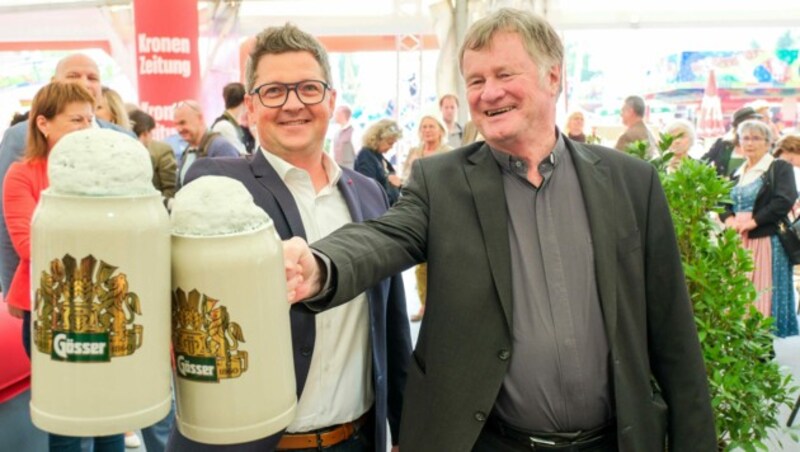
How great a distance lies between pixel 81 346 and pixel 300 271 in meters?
0.40

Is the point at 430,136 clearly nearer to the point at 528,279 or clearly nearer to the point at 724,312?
the point at 724,312

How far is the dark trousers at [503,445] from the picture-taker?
145cm

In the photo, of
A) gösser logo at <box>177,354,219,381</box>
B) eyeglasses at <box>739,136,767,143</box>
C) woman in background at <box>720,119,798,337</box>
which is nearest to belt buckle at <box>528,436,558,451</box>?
gösser logo at <box>177,354,219,381</box>

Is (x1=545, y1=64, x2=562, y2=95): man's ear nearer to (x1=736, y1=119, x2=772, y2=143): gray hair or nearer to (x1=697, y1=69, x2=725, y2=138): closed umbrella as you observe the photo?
(x1=736, y1=119, x2=772, y2=143): gray hair

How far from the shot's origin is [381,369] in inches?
60.8

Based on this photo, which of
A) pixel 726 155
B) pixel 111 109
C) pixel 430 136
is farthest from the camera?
pixel 726 155

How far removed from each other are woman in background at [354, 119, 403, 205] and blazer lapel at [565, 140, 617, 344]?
4189mm

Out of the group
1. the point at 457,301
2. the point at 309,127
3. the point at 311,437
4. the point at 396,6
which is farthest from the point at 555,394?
the point at 396,6

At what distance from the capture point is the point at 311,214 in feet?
4.96

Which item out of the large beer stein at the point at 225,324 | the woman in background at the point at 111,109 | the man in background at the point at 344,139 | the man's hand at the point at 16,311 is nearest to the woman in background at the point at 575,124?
the man in background at the point at 344,139

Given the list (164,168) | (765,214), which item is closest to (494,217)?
(164,168)

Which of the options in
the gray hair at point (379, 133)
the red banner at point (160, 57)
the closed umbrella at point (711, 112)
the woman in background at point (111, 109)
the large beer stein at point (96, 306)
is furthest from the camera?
the closed umbrella at point (711, 112)

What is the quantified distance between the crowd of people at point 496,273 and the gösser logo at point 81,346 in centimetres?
55

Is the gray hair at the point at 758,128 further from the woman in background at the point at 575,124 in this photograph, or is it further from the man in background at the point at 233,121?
the man in background at the point at 233,121
